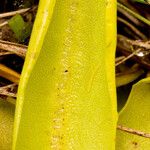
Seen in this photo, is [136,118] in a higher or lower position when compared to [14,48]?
lower

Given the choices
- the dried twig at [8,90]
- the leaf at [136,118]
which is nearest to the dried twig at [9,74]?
the dried twig at [8,90]

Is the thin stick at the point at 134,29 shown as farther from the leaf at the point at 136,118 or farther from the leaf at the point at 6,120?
the leaf at the point at 6,120

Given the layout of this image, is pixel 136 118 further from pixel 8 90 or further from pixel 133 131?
pixel 8 90

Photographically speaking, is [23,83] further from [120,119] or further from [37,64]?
[120,119]

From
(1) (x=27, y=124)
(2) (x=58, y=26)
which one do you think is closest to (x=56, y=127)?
(1) (x=27, y=124)

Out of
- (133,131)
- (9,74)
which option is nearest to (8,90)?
(9,74)
